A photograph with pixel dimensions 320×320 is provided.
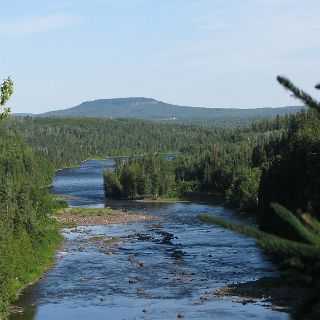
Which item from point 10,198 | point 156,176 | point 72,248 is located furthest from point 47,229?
point 156,176

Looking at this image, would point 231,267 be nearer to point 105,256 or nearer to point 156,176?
point 105,256

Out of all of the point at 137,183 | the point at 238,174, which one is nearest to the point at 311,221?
the point at 238,174

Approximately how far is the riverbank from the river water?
239 inches

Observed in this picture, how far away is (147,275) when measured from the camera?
5950 cm

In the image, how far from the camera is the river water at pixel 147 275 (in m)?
47.4

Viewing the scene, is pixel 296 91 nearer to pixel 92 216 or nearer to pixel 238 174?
pixel 92 216

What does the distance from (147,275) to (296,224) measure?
57.0 m

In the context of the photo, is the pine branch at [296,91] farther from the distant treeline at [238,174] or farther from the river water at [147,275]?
the distant treeline at [238,174]

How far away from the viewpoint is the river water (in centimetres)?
4738

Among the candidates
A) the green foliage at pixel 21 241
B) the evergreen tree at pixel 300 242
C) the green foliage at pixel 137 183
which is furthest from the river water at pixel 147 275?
the green foliage at pixel 137 183

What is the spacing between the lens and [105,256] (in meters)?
70.4

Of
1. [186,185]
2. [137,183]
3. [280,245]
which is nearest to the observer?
[280,245]

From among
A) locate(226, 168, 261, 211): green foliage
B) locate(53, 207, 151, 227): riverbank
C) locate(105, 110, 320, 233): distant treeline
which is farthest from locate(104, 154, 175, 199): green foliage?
locate(53, 207, 151, 227): riverbank

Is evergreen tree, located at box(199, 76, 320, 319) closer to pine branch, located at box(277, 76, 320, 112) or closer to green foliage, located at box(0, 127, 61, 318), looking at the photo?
pine branch, located at box(277, 76, 320, 112)
